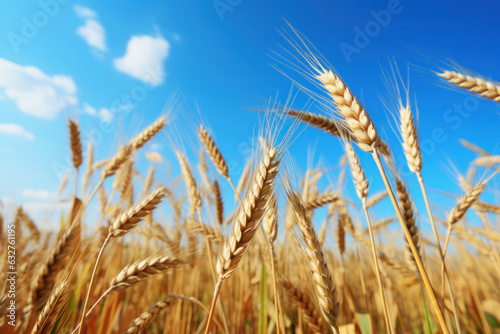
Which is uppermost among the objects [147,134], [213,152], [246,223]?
[147,134]

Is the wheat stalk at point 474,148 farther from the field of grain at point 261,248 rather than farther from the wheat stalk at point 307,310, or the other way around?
the wheat stalk at point 307,310

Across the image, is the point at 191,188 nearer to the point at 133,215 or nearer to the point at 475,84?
the point at 133,215

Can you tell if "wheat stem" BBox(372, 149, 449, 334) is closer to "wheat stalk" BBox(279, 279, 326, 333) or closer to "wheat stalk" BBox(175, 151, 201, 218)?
"wheat stalk" BBox(279, 279, 326, 333)

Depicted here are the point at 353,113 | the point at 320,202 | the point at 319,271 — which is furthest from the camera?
the point at 320,202

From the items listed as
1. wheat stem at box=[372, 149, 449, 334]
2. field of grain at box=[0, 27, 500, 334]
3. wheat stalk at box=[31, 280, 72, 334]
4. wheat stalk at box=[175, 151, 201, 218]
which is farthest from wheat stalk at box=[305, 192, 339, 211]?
wheat stalk at box=[31, 280, 72, 334]

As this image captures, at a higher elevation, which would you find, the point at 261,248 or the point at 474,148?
the point at 474,148

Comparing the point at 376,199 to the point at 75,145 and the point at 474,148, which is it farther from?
the point at 75,145

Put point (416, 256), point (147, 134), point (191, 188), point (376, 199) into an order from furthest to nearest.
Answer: point (376, 199), point (147, 134), point (191, 188), point (416, 256)

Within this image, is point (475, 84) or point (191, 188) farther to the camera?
point (191, 188)

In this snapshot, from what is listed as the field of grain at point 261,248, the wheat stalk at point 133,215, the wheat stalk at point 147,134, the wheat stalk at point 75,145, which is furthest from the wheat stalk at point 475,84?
the wheat stalk at point 75,145

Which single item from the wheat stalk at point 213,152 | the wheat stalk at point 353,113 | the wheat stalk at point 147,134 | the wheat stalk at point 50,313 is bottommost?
the wheat stalk at point 50,313

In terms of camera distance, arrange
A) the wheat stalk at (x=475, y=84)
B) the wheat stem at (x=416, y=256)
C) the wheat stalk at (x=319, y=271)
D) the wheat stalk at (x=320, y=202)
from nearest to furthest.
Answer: the wheat stem at (x=416, y=256)
the wheat stalk at (x=319, y=271)
the wheat stalk at (x=475, y=84)
the wheat stalk at (x=320, y=202)

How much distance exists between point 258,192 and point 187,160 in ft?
5.33

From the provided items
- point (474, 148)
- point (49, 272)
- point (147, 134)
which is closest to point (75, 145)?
point (147, 134)
